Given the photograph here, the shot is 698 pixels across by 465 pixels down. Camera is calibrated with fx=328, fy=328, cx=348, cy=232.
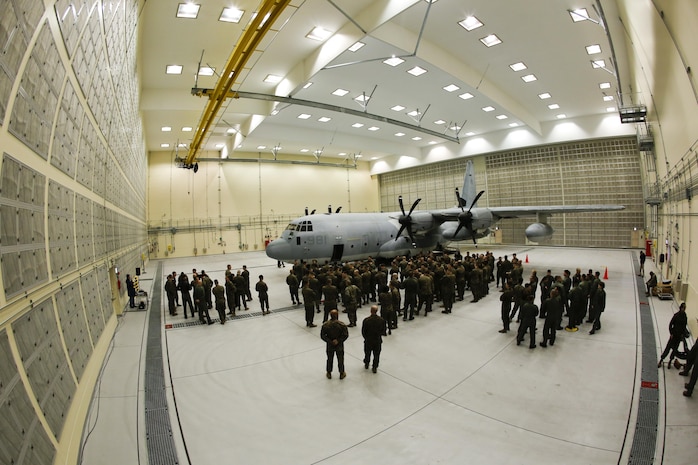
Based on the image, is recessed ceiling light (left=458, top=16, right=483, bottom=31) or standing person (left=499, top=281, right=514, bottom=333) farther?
recessed ceiling light (left=458, top=16, right=483, bottom=31)

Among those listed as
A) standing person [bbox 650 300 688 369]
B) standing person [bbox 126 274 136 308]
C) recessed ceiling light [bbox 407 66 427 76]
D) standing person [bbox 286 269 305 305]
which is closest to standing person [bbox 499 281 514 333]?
standing person [bbox 650 300 688 369]

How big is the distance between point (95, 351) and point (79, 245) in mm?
2209

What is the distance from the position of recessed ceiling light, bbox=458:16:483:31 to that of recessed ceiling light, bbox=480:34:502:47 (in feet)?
3.88

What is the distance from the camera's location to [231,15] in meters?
12.6

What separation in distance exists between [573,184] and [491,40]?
1896 cm

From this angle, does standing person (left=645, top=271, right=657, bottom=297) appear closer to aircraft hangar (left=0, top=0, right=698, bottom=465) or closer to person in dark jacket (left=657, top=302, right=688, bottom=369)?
aircraft hangar (left=0, top=0, right=698, bottom=465)

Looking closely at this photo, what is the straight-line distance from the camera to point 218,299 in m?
11.1

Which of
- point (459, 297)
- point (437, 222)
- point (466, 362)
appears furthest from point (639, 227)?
point (466, 362)

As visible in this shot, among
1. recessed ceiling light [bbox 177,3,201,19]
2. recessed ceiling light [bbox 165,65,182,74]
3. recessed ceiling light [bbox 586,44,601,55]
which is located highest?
recessed ceiling light [bbox 165,65,182,74]

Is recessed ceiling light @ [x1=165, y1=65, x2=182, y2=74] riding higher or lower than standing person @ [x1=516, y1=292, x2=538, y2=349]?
higher

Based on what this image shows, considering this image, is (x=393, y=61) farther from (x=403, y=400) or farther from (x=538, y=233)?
(x=403, y=400)

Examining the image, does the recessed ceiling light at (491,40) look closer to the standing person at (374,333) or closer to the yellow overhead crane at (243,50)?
the yellow overhead crane at (243,50)

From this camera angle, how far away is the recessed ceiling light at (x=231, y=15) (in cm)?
1235

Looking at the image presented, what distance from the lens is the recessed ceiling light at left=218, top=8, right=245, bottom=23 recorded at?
12352 mm
